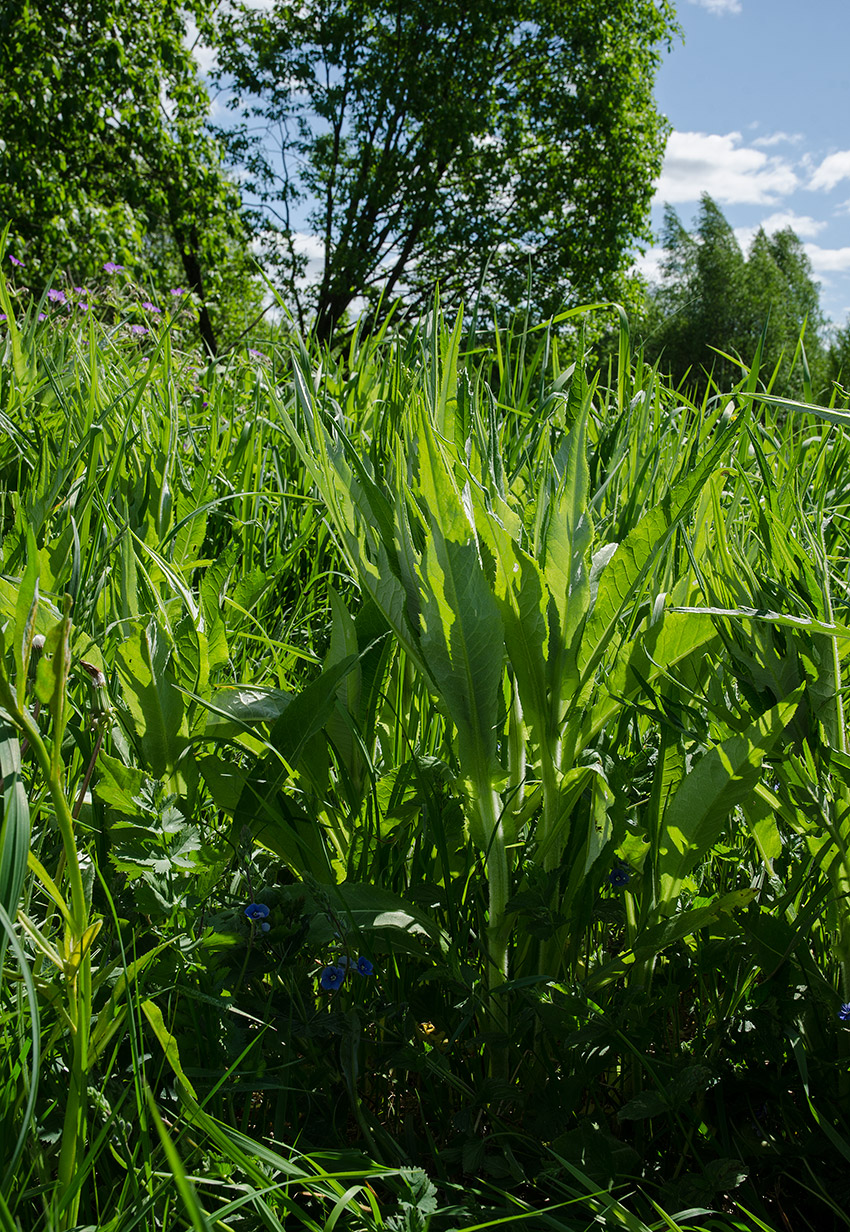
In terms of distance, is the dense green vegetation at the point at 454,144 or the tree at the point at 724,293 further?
the tree at the point at 724,293

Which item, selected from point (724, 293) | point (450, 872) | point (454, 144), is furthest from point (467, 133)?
point (724, 293)

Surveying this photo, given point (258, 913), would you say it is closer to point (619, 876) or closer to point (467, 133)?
point (619, 876)

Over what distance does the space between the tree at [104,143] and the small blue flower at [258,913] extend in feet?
34.2

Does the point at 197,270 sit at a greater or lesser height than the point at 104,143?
lesser

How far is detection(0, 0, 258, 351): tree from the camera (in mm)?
11180

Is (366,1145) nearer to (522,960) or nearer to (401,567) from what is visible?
(522,960)

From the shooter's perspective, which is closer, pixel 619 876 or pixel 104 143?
pixel 619 876

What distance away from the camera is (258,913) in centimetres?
84

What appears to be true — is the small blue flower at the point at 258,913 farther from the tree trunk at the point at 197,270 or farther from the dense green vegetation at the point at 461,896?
A: the tree trunk at the point at 197,270

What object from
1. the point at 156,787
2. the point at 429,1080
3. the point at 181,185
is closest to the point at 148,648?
the point at 156,787

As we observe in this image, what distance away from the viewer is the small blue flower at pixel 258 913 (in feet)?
2.74

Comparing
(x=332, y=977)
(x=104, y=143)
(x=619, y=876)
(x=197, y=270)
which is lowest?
(x=332, y=977)

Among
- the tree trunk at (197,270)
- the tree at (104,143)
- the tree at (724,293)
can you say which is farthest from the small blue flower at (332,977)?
the tree at (724,293)

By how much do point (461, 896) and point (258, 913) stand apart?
9.8 inches
